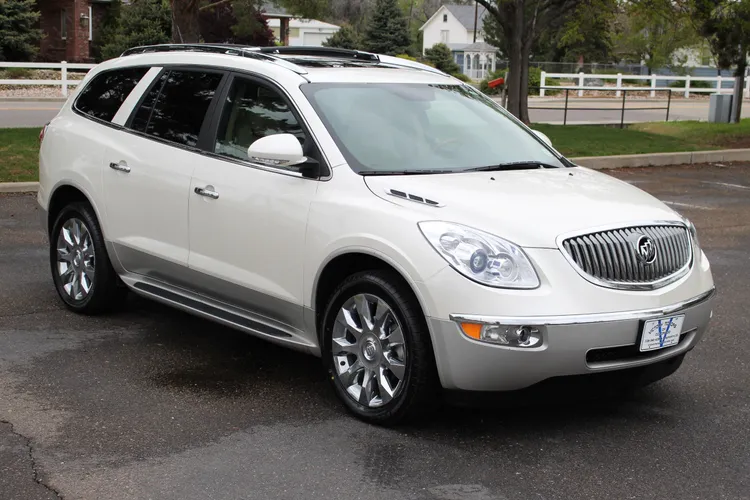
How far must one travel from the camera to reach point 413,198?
197 inches

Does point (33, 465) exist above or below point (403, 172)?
below

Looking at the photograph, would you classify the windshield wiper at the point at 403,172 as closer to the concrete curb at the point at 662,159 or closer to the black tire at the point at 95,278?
the black tire at the point at 95,278

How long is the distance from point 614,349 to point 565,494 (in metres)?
0.77

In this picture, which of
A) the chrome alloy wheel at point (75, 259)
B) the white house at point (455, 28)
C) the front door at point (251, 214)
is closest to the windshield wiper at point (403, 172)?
the front door at point (251, 214)

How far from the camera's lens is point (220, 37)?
47344mm

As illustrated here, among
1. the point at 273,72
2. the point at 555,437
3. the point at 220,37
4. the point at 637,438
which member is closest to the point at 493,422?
the point at 555,437

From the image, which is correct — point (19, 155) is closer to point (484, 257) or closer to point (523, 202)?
point (523, 202)

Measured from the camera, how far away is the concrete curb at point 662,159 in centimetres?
1704

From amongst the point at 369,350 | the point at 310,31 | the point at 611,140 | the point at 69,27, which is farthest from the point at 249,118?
the point at 310,31

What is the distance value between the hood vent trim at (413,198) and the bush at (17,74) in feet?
109

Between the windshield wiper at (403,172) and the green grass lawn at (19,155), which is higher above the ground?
the windshield wiper at (403,172)

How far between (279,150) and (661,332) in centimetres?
203

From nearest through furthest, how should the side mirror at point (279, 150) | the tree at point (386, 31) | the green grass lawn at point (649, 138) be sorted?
the side mirror at point (279, 150), the green grass lawn at point (649, 138), the tree at point (386, 31)

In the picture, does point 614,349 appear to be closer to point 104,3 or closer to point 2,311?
point 2,311
